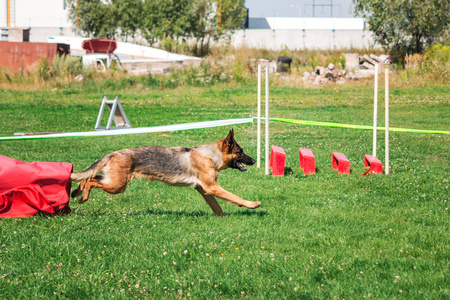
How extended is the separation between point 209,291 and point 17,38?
143ft

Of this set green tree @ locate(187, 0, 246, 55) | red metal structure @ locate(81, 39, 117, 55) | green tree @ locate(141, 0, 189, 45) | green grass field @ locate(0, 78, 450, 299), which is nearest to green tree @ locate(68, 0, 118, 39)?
green tree @ locate(141, 0, 189, 45)

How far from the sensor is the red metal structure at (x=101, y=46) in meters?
32.5

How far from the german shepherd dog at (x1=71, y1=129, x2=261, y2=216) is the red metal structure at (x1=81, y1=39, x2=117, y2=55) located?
1094 inches

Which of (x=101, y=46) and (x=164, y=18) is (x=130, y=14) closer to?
(x=164, y=18)

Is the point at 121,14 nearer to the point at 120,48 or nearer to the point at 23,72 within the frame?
the point at 120,48

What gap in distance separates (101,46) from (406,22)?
20739 millimetres

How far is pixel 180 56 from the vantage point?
37.6 metres

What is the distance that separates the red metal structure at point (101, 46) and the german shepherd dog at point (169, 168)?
91.1 feet

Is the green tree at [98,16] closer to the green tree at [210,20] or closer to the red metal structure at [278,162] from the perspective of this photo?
the green tree at [210,20]

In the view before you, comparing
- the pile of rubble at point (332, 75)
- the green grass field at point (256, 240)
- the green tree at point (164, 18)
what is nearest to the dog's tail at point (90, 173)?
the green grass field at point (256, 240)

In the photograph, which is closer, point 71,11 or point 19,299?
point 19,299

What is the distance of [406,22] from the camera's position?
113ft

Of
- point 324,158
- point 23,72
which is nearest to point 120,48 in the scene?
point 23,72

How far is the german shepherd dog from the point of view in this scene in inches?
243
